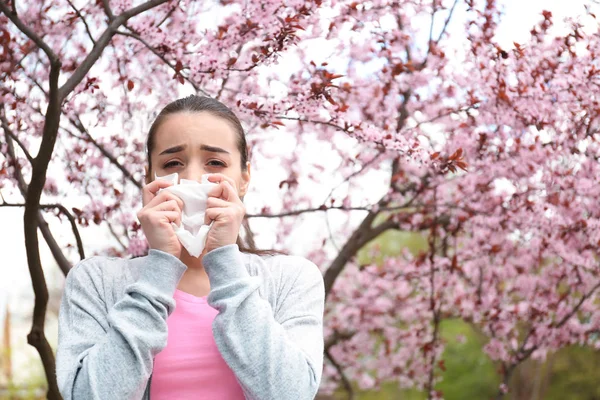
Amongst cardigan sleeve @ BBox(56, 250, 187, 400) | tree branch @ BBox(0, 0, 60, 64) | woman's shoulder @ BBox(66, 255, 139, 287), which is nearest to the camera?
cardigan sleeve @ BBox(56, 250, 187, 400)

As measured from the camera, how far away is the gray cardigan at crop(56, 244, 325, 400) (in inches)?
54.8

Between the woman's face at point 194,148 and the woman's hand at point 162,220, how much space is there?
0.13 meters

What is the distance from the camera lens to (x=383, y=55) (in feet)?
15.1

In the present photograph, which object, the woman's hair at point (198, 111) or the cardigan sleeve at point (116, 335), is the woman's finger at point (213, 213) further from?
the woman's hair at point (198, 111)

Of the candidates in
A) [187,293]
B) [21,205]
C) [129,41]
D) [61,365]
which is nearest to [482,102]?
[129,41]

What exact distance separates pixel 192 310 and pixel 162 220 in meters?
0.24

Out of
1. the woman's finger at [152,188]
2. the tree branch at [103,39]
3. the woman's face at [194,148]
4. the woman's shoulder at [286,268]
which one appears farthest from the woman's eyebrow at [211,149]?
the tree branch at [103,39]

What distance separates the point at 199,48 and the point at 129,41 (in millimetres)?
742

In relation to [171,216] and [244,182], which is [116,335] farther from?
[244,182]

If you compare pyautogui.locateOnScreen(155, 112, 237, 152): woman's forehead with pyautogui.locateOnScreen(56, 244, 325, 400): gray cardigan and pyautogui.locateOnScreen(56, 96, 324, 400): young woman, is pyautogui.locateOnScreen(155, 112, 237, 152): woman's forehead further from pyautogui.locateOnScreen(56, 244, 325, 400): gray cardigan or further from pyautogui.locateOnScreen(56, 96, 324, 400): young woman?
pyautogui.locateOnScreen(56, 244, 325, 400): gray cardigan

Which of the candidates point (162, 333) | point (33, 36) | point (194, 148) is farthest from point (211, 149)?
point (33, 36)

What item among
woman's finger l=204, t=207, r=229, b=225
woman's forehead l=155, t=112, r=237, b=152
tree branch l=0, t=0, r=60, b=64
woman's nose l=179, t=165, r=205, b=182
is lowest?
woman's finger l=204, t=207, r=229, b=225

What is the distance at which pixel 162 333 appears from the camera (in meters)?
1.44

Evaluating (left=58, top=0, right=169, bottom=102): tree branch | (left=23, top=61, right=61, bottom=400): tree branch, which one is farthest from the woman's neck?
(left=58, top=0, right=169, bottom=102): tree branch
